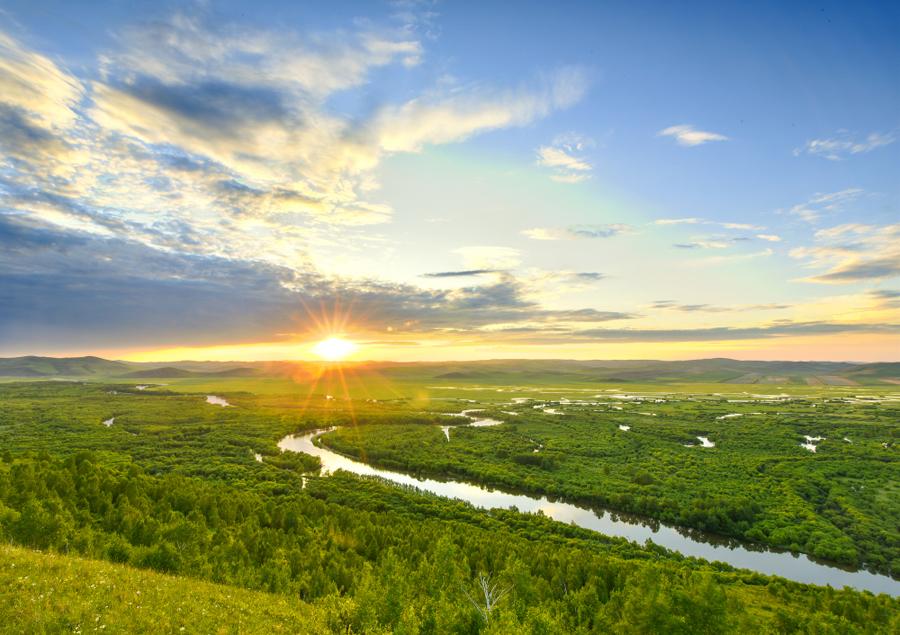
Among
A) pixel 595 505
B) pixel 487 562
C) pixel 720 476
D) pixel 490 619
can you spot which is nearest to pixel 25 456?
pixel 487 562

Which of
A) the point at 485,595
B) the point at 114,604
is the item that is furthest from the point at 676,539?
the point at 114,604

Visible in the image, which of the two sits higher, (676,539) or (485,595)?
(485,595)

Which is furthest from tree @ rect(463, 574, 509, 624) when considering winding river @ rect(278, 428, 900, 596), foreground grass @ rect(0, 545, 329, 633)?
winding river @ rect(278, 428, 900, 596)

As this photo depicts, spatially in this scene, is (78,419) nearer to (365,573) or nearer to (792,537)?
(365,573)

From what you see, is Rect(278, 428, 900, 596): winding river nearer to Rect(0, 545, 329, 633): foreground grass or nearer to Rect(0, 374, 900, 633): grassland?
Rect(0, 374, 900, 633): grassland

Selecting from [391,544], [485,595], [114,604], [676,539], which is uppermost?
[114,604]

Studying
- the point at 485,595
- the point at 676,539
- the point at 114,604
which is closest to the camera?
the point at 114,604

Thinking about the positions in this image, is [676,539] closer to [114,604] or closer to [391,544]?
[391,544]

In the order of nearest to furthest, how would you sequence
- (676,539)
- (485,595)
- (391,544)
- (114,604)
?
(114,604), (485,595), (391,544), (676,539)
